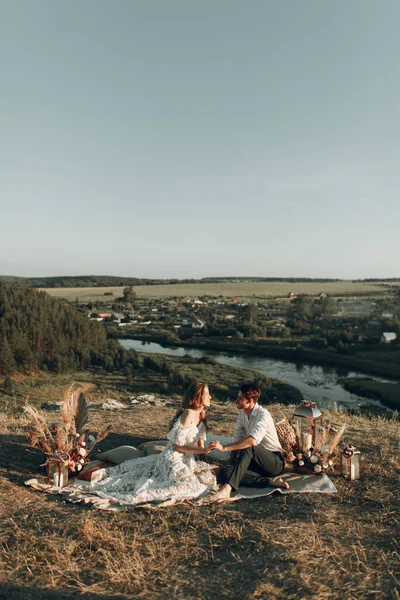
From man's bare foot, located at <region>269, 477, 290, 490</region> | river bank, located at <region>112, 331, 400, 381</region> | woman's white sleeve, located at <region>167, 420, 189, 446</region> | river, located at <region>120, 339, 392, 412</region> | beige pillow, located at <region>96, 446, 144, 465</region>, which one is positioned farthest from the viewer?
river bank, located at <region>112, 331, 400, 381</region>

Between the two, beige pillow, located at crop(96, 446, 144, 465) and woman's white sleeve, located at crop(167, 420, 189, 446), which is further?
beige pillow, located at crop(96, 446, 144, 465)

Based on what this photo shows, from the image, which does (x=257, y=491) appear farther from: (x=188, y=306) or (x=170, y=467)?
(x=188, y=306)

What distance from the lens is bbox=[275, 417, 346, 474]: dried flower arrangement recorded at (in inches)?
255

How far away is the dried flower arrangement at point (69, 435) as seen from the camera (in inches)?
248

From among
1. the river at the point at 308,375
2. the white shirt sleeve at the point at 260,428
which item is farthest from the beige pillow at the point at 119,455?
the river at the point at 308,375

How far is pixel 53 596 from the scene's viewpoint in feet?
12.4

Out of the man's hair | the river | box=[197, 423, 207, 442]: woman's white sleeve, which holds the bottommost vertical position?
the river

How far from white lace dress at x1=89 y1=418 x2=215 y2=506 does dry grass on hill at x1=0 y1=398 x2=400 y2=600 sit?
0.20 metres

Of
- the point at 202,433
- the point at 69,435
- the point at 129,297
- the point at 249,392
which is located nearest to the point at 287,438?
the point at 249,392

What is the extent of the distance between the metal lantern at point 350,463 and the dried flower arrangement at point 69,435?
3556 millimetres

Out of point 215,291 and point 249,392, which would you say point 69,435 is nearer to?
point 249,392

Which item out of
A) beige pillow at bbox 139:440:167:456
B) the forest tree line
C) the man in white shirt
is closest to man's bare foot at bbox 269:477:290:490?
the man in white shirt

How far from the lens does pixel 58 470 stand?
19.9 feet

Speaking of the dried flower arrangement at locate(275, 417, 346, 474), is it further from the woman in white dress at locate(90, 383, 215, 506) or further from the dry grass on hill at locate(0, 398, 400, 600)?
the woman in white dress at locate(90, 383, 215, 506)
